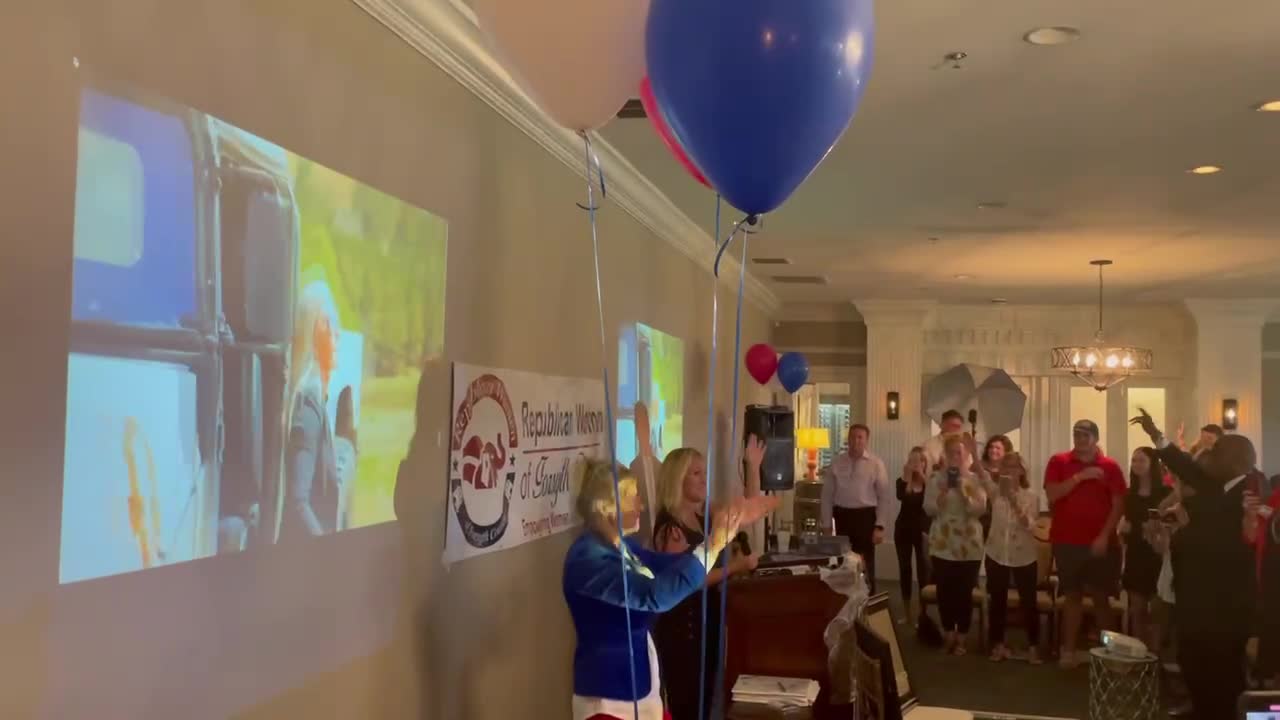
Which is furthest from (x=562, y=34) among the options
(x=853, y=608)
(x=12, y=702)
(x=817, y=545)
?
(x=817, y=545)

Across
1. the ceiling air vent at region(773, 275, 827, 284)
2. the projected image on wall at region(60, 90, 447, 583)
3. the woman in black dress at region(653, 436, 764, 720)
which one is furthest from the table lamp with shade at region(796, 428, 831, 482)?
the projected image on wall at region(60, 90, 447, 583)

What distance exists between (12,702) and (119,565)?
255 mm

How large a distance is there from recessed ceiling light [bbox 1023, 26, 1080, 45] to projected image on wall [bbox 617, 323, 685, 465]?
7.52 feet

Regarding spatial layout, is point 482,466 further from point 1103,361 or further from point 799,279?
point 1103,361

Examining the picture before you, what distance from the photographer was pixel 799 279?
852 centimetres

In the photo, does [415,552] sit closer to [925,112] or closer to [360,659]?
[360,659]

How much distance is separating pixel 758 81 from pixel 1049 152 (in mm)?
3215

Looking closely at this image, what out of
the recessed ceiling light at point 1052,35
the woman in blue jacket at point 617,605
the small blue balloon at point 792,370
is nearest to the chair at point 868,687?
the woman in blue jacket at point 617,605

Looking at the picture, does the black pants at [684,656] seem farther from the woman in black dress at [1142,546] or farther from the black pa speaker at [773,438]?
the black pa speaker at [773,438]

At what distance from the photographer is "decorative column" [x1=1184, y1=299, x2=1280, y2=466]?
939 cm

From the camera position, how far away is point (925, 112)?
12.3ft

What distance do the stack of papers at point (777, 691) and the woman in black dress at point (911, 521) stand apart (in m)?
4.34

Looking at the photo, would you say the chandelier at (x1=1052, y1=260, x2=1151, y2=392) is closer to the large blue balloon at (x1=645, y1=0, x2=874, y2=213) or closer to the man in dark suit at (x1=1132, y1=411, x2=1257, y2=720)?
the man in dark suit at (x1=1132, y1=411, x2=1257, y2=720)

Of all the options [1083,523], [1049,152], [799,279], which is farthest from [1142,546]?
[799,279]
